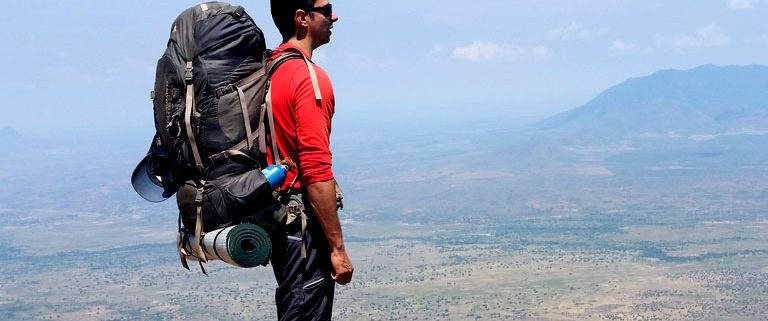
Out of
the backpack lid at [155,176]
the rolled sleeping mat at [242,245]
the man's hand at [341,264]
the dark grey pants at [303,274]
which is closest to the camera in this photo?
the rolled sleeping mat at [242,245]

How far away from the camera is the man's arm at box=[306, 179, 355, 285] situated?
15.4 ft

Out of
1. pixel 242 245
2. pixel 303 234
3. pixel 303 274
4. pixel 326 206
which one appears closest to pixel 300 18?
pixel 326 206

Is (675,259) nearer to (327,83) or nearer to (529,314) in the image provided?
(529,314)

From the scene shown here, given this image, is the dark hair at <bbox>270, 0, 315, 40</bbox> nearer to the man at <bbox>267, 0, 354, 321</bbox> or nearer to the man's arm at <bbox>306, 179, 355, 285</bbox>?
the man at <bbox>267, 0, 354, 321</bbox>

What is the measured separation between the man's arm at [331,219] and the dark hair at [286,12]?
975 millimetres

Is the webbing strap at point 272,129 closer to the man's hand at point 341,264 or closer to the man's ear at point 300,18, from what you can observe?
the man's ear at point 300,18

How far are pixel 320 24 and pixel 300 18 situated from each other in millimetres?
119

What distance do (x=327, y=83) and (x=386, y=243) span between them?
574ft

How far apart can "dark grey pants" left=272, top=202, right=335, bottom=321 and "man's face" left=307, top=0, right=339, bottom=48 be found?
1022 mm

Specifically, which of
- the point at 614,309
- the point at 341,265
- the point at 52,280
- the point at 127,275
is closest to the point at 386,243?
the point at 127,275

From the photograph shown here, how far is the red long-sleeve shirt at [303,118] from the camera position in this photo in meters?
4.66

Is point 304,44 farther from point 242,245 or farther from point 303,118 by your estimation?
point 242,245

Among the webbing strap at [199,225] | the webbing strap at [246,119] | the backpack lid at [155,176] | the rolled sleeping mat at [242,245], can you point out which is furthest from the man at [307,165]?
the backpack lid at [155,176]

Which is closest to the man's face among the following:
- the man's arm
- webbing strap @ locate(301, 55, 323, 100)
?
webbing strap @ locate(301, 55, 323, 100)
